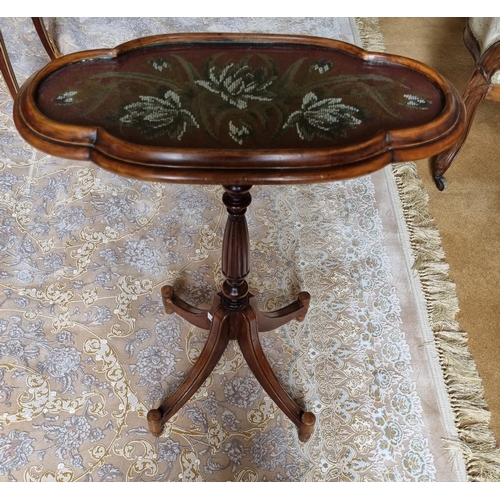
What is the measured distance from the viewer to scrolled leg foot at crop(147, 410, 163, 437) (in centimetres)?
92

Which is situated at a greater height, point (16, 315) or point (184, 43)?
point (184, 43)

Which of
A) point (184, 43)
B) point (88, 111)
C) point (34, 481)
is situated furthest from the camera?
point (34, 481)

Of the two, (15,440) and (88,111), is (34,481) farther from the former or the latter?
(88,111)

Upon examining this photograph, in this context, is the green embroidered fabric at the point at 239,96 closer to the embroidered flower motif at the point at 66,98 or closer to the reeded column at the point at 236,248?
the embroidered flower motif at the point at 66,98

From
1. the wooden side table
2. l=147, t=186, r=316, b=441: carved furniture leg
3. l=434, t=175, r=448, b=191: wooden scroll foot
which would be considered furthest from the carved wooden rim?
l=434, t=175, r=448, b=191: wooden scroll foot

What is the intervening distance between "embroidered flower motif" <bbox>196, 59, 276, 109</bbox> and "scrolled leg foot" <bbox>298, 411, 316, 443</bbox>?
0.58 m

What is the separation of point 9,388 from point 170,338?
1.08 ft

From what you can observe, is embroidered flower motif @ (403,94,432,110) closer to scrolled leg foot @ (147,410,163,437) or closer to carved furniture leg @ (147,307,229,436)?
carved furniture leg @ (147,307,229,436)

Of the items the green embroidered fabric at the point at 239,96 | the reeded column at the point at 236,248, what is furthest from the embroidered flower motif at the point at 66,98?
the reeded column at the point at 236,248

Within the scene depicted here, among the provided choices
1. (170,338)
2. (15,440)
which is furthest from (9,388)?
(170,338)

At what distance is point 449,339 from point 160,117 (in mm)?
834

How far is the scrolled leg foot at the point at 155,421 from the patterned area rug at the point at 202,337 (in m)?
0.03

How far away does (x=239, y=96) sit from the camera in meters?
0.64

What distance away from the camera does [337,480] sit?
92cm
